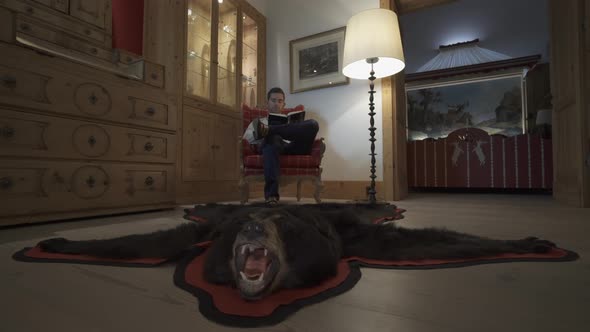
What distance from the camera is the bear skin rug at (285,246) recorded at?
1.71ft

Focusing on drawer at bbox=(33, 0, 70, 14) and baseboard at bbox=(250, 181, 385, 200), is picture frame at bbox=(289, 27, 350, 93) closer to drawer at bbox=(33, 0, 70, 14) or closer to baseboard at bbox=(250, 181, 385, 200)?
baseboard at bbox=(250, 181, 385, 200)

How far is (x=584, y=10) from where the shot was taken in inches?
83.7

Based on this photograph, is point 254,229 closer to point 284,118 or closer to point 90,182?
point 90,182

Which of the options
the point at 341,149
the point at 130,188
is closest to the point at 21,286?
the point at 130,188

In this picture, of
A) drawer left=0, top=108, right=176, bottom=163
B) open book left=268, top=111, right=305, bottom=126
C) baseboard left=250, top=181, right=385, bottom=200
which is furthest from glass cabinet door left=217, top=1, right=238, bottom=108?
drawer left=0, top=108, right=176, bottom=163

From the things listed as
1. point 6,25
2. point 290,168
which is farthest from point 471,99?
point 6,25

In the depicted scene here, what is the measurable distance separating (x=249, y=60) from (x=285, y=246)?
3350 mm

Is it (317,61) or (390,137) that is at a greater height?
(317,61)

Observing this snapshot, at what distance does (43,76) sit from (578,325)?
223 cm

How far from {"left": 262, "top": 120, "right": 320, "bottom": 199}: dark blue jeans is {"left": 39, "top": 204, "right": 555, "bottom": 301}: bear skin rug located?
1.19 m

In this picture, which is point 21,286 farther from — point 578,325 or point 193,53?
point 193,53

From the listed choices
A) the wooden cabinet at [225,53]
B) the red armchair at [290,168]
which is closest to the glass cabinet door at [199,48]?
the wooden cabinet at [225,53]

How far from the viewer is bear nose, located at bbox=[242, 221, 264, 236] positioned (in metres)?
0.51

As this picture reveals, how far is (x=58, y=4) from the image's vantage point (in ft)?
6.12
